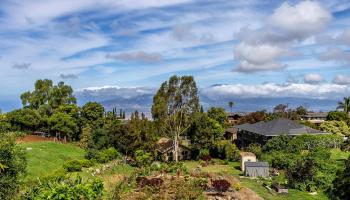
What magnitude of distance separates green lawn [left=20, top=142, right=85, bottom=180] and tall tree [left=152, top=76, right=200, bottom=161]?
35.3 feet

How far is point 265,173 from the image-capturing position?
40.9 m

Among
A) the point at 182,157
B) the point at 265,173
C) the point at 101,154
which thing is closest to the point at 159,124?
the point at 182,157

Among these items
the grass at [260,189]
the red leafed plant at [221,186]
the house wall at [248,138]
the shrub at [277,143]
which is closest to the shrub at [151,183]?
the red leafed plant at [221,186]

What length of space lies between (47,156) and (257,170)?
69.9 ft

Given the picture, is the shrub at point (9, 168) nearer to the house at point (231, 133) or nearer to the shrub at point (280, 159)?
the shrub at point (280, 159)

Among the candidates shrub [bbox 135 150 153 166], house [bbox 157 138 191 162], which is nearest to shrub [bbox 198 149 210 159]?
house [bbox 157 138 191 162]

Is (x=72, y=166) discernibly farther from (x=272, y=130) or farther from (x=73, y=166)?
(x=272, y=130)

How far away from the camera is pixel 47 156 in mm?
44969

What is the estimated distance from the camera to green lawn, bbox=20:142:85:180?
124 feet

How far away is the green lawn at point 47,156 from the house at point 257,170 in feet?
58.9

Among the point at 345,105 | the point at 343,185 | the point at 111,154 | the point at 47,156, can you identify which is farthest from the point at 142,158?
the point at 345,105

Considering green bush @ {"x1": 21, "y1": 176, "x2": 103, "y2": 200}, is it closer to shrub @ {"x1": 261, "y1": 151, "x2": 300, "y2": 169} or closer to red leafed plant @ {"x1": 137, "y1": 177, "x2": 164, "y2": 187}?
red leafed plant @ {"x1": 137, "y1": 177, "x2": 164, "y2": 187}

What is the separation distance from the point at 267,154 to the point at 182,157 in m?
11.2

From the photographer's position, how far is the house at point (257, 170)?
40.8 metres
